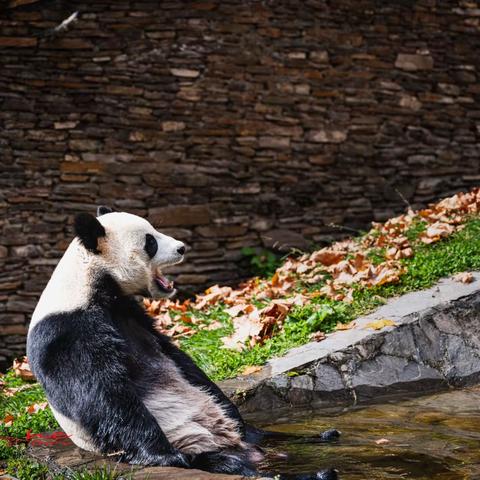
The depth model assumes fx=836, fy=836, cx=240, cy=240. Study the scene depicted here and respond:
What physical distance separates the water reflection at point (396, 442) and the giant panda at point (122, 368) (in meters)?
0.20

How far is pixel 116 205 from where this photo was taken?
887 cm

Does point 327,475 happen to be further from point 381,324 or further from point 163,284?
point 381,324

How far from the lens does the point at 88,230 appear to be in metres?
3.79

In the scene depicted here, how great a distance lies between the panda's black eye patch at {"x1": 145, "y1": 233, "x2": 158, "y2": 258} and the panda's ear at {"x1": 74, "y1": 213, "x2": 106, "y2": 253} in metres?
0.23

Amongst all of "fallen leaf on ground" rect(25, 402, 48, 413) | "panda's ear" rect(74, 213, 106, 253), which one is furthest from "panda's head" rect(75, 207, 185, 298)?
"fallen leaf on ground" rect(25, 402, 48, 413)

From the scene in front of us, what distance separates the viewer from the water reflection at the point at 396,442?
356cm

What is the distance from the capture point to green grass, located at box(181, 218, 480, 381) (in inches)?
220

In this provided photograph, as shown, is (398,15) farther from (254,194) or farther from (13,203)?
(13,203)

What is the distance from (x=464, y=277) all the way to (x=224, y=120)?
13.0ft

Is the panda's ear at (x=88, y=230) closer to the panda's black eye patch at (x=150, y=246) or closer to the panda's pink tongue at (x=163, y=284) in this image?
the panda's black eye patch at (x=150, y=246)

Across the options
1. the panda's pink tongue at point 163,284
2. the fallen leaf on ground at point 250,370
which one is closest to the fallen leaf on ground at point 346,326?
the fallen leaf on ground at point 250,370

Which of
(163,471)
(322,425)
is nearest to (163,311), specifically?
(322,425)

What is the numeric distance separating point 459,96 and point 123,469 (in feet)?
26.8

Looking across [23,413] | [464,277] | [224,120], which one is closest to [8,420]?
[23,413]
